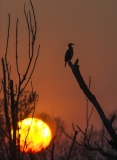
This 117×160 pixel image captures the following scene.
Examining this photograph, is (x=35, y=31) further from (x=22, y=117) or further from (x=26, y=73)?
(x=22, y=117)

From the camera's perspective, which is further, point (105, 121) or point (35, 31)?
point (105, 121)

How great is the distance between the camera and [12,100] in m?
4.79

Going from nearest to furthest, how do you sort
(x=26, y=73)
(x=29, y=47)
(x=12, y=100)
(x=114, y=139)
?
(x=12, y=100) → (x=26, y=73) → (x=29, y=47) → (x=114, y=139)

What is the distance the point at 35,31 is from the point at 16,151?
54.7 inches

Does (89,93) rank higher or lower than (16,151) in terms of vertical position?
higher

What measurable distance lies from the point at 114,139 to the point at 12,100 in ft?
5.61

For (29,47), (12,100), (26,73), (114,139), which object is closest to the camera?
(12,100)

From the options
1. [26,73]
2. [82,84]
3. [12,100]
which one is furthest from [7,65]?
[82,84]

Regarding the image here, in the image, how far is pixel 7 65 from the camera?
5.30 meters

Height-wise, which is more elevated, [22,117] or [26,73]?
[26,73]

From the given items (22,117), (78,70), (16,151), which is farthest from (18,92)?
(78,70)

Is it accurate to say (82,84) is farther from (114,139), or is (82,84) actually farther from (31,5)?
A: (31,5)

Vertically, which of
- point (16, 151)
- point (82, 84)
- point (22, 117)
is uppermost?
point (82, 84)

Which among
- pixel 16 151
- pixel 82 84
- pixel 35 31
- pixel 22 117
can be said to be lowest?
pixel 16 151
